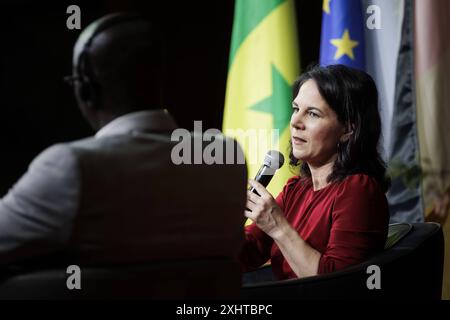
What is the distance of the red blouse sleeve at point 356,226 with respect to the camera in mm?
1929

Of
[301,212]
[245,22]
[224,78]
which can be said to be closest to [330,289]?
[301,212]

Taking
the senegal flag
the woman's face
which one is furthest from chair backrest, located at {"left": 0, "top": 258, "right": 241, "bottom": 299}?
the senegal flag


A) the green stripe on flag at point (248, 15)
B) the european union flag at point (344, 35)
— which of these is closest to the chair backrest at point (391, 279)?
the european union flag at point (344, 35)

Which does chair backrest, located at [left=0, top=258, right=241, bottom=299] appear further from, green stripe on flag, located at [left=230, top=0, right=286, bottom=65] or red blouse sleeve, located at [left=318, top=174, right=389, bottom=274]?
green stripe on flag, located at [left=230, top=0, right=286, bottom=65]

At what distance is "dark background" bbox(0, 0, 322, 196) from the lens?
3.71 m

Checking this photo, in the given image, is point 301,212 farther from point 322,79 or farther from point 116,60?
point 116,60

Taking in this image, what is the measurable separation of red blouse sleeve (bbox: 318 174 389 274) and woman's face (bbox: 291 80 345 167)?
15cm

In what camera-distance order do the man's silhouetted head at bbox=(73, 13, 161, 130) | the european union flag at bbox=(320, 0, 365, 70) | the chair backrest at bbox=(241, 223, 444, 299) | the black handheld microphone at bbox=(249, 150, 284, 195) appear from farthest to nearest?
the european union flag at bbox=(320, 0, 365, 70) < the black handheld microphone at bbox=(249, 150, 284, 195) < the chair backrest at bbox=(241, 223, 444, 299) < the man's silhouetted head at bbox=(73, 13, 161, 130)

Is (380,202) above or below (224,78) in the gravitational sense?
below

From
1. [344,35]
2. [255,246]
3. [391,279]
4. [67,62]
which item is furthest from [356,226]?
[67,62]

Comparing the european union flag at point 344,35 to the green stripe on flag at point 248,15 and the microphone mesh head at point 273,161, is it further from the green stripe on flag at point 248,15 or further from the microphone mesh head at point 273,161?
the microphone mesh head at point 273,161
